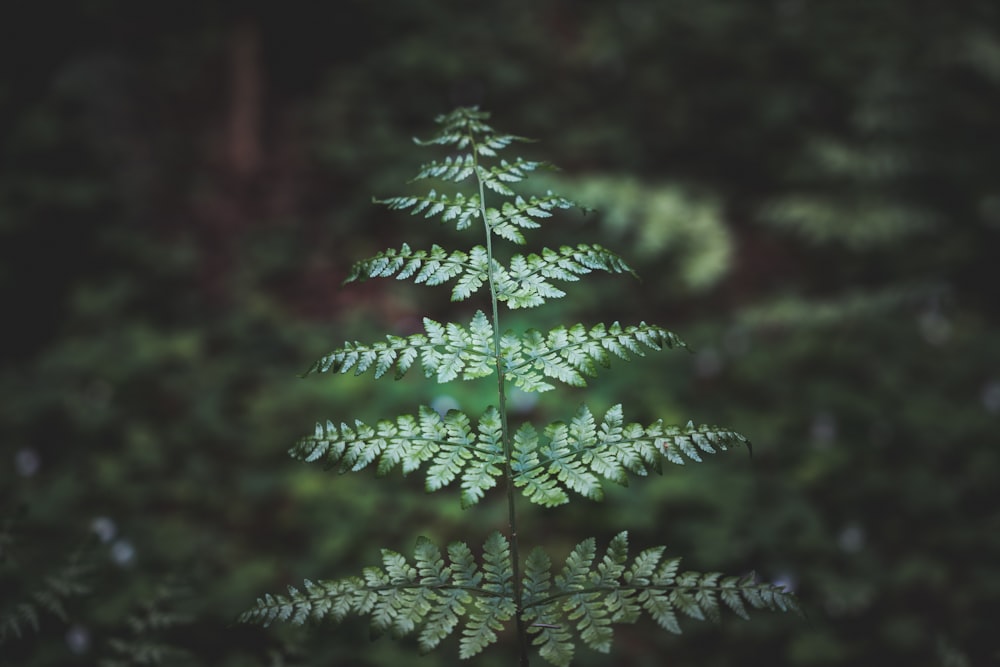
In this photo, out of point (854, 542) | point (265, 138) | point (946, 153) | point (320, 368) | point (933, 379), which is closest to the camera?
point (320, 368)

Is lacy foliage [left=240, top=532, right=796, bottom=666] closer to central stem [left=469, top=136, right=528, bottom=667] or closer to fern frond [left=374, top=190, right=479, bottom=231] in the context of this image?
central stem [left=469, top=136, right=528, bottom=667]

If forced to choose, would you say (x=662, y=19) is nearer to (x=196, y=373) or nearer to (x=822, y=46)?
(x=822, y=46)

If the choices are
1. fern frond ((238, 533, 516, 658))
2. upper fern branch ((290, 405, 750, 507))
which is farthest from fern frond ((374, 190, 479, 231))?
fern frond ((238, 533, 516, 658))

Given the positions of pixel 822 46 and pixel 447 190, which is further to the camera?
pixel 822 46

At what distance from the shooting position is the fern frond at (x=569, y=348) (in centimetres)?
137

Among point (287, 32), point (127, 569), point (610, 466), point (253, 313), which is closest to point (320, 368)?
point (610, 466)

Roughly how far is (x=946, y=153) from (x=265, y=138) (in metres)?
6.80

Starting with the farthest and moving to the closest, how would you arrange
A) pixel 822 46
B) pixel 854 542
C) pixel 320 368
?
pixel 822 46
pixel 854 542
pixel 320 368

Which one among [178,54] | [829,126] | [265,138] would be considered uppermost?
[178,54]

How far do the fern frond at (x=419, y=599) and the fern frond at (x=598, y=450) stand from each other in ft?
0.55

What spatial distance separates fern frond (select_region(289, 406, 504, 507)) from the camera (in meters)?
1.32

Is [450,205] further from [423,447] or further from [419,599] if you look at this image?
[419,599]

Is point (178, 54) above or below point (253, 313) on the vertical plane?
above

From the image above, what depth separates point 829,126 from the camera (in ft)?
21.8
